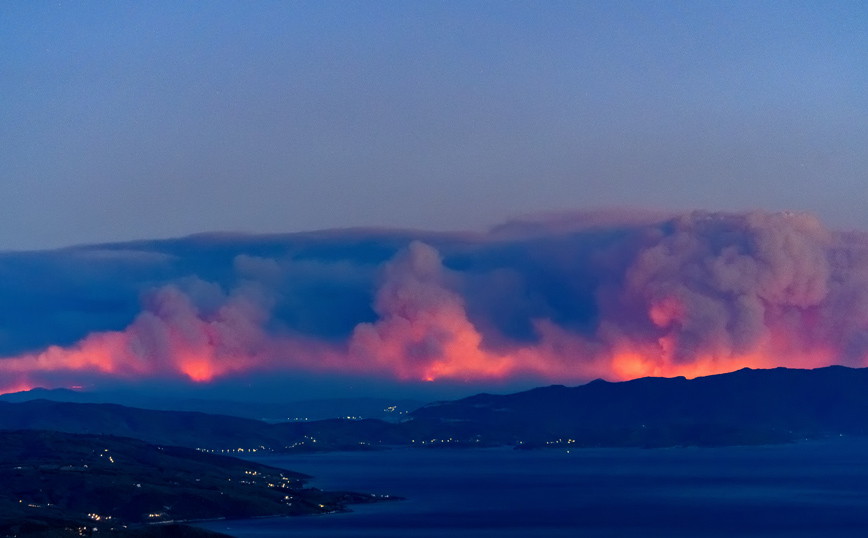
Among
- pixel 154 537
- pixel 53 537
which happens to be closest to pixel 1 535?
pixel 53 537

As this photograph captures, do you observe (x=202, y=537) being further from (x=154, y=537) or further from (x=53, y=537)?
(x=53, y=537)

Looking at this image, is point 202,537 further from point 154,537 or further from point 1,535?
point 1,535

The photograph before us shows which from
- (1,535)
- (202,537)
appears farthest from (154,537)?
(1,535)

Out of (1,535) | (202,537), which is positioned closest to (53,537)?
(1,535)

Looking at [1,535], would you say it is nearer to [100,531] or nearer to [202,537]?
[100,531]

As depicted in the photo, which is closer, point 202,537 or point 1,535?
point 1,535
